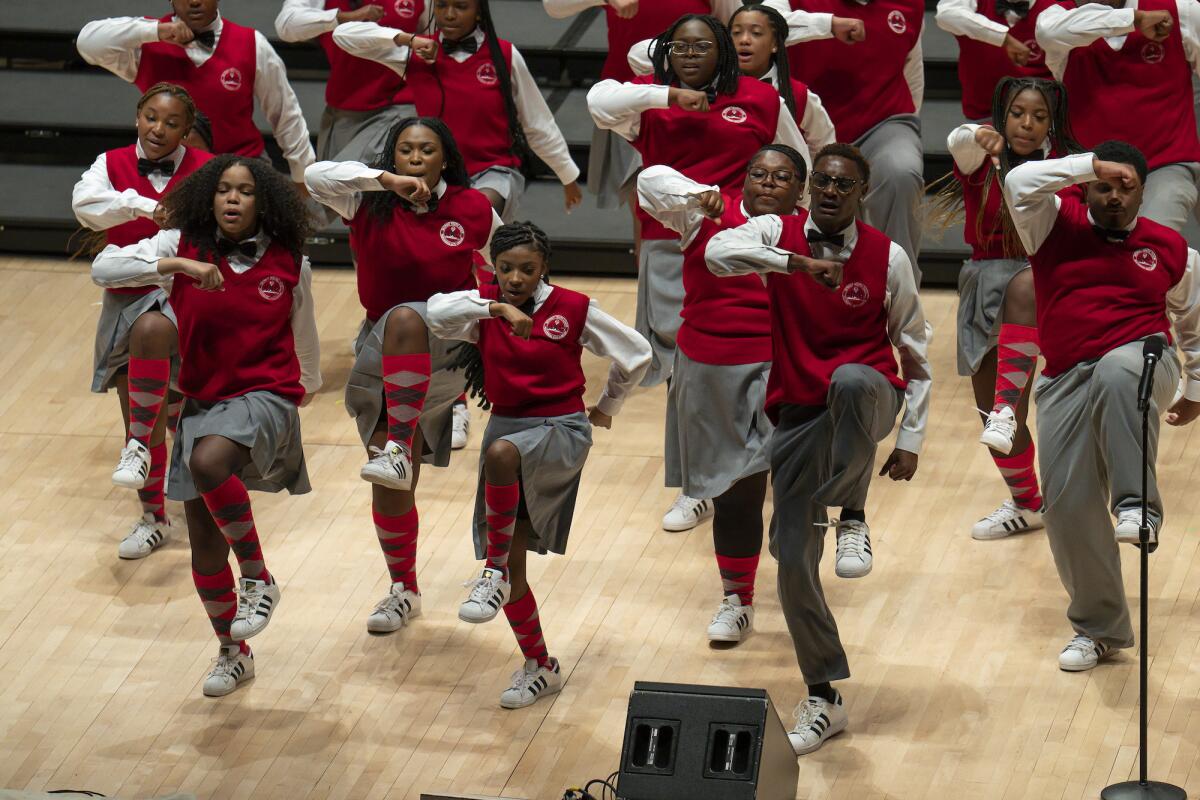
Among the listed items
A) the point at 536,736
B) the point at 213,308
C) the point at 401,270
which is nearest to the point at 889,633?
the point at 536,736

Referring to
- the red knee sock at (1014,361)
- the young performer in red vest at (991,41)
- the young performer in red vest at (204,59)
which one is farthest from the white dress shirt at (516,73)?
the red knee sock at (1014,361)

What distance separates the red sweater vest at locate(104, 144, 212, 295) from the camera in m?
5.76

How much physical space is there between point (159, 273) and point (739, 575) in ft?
5.67

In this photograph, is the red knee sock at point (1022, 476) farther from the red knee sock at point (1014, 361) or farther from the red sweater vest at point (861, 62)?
the red sweater vest at point (861, 62)

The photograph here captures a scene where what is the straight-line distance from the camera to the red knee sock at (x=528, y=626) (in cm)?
507

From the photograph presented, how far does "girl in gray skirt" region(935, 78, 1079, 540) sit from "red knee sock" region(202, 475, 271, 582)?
6.25 feet

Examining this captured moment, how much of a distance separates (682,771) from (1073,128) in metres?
2.73

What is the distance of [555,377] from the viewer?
4969 millimetres

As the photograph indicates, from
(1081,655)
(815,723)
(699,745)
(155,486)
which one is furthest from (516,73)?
(699,745)

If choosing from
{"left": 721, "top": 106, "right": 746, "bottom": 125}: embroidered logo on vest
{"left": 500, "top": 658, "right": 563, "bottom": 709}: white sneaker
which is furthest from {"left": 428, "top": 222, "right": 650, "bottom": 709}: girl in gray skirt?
{"left": 721, "top": 106, "right": 746, "bottom": 125}: embroidered logo on vest

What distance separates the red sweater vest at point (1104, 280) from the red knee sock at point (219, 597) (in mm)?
2213

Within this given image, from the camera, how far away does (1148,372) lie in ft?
14.5

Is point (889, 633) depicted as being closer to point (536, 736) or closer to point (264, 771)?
point (536, 736)

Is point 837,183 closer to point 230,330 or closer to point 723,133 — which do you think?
point 723,133
